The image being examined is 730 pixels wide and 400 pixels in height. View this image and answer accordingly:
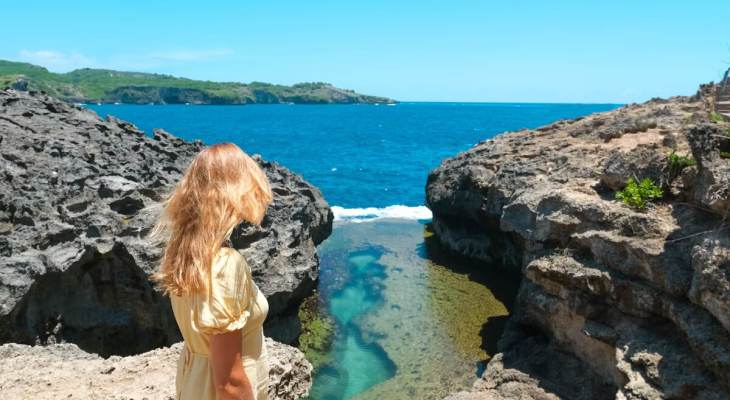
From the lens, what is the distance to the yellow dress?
133 inches

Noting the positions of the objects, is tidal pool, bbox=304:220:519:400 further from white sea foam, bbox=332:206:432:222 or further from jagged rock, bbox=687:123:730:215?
jagged rock, bbox=687:123:730:215

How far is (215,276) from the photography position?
3469 millimetres

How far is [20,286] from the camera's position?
10539 millimetres

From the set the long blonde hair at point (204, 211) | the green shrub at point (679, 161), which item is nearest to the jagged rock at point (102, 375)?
the long blonde hair at point (204, 211)

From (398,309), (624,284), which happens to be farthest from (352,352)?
(624,284)

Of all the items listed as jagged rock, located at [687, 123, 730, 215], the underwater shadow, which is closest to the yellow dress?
jagged rock, located at [687, 123, 730, 215]

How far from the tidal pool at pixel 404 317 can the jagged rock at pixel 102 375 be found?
4975mm

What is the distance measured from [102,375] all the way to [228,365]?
541 cm

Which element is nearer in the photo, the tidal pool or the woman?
the woman

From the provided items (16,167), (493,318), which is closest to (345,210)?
(493,318)

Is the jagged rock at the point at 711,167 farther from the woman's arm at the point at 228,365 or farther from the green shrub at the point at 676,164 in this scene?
the woman's arm at the point at 228,365

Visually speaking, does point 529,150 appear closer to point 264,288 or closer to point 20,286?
point 264,288

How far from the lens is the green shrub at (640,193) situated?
11.6 meters

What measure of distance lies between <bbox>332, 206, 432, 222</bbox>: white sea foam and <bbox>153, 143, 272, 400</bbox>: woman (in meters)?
27.1
